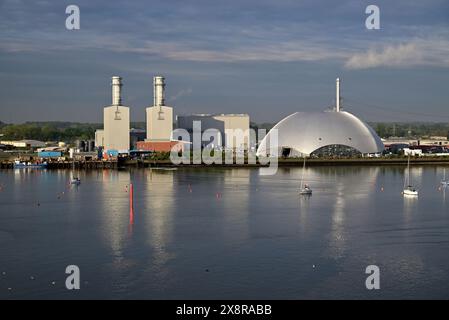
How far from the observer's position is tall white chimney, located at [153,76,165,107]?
25.9 m

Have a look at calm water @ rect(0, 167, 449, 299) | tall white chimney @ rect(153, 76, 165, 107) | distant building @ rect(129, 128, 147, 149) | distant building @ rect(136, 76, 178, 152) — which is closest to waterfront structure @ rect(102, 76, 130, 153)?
distant building @ rect(136, 76, 178, 152)

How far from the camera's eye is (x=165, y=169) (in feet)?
71.2

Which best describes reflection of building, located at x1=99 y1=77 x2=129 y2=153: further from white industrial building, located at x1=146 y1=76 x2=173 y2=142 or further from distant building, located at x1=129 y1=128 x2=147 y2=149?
distant building, located at x1=129 y1=128 x2=147 y2=149

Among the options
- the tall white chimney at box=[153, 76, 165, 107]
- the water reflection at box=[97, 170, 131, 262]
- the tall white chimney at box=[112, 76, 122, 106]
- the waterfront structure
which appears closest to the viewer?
the water reflection at box=[97, 170, 131, 262]

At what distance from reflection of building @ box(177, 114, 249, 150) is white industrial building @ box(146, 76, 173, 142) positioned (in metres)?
2.41

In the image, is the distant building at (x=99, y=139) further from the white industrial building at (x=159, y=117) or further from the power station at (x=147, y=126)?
the white industrial building at (x=159, y=117)

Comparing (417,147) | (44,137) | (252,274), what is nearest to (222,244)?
(252,274)

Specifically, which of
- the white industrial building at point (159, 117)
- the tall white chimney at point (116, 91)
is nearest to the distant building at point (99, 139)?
the white industrial building at point (159, 117)

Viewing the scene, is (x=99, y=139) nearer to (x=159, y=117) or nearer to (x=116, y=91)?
(x=116, y=91)

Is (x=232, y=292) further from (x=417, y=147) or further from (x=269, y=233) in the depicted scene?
(x=417, y=147)

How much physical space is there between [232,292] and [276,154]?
18.6 meters

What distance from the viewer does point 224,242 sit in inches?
322

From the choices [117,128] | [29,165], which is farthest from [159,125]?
[29,165]

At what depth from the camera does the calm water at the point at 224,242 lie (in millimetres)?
6145
